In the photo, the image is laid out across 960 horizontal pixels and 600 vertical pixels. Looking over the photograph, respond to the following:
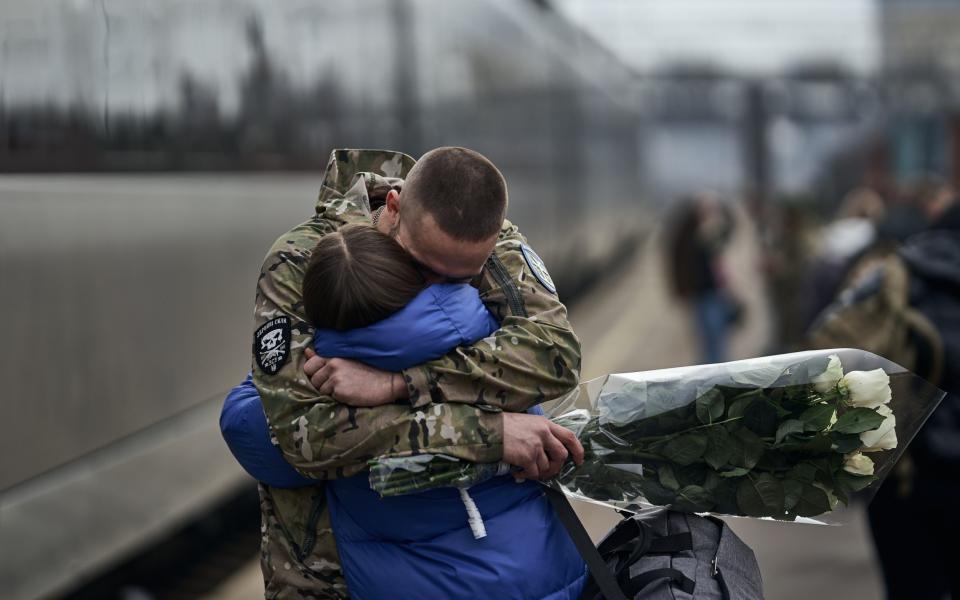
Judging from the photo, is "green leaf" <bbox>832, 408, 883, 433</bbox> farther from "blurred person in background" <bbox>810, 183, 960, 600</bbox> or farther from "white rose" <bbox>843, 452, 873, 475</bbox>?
"blurred person in background" <bbox>810, 183, 960, 600</bbox>

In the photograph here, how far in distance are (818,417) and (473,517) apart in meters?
0.63

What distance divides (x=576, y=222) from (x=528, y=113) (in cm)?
396

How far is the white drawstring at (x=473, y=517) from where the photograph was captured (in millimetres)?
2150

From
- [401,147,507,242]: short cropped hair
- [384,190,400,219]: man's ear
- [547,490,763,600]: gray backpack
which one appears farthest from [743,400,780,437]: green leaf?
[384,190,400,219]: man's ear

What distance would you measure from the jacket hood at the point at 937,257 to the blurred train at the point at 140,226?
112 inches

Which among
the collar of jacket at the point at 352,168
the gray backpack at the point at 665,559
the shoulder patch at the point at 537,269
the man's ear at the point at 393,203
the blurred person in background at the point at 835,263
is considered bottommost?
the blurred person in background at the point at 835,263

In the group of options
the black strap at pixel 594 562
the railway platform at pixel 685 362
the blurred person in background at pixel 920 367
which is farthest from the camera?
the railway platform at pixel 685 362

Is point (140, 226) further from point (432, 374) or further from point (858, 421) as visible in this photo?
point (858, 421)

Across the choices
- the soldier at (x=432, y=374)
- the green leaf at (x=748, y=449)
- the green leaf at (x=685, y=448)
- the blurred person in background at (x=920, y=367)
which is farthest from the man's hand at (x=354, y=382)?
the blurred person in background at (x=920, y=367)

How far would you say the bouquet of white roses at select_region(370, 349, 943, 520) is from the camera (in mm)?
2250

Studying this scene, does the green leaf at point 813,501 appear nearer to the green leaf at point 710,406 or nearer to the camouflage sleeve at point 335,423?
the green leaf at point 710,406

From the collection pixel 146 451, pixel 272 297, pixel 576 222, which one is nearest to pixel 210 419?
pixel 146 451

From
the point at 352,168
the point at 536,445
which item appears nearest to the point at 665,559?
the point at 536,445

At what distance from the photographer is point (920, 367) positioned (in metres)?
3.80
